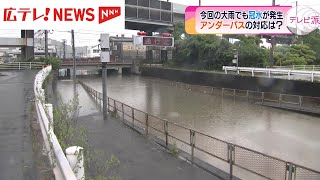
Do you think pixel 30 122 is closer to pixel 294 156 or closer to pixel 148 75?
pixel 294 156

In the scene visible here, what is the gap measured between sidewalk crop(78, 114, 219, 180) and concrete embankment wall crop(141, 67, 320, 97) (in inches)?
611

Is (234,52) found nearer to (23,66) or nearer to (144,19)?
(23,66)

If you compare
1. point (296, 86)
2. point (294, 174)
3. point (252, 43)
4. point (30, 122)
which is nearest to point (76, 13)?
point (30, 122)

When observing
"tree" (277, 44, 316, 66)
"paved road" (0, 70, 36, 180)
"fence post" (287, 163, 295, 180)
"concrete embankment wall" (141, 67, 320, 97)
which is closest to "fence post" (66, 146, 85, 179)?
"paved road" (0, 70, 36, 180)

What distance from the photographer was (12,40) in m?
56.6

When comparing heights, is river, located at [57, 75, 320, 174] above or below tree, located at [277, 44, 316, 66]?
below

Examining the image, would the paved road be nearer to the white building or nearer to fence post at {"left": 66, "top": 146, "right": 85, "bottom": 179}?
fence post at {"left": 66, "top": 146, "right": 85, "bottom": 179}

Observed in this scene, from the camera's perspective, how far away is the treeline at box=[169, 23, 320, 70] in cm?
3969

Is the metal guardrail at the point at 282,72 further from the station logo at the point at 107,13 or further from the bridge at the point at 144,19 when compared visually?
the bridge at the point at 144,19

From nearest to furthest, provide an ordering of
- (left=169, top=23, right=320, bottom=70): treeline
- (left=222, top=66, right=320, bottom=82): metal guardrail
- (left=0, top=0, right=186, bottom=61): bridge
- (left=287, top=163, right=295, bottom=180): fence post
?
(left=287, top=163, right=295, bottom=180): fence post, (left=222, top=66, right=320, bottom=82): metal guardrail, (left=169, top=23, right=320, bottom=70): treeline, (left=0, top=0, right=186, bottom=61): bridge

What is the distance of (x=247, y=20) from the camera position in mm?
14992

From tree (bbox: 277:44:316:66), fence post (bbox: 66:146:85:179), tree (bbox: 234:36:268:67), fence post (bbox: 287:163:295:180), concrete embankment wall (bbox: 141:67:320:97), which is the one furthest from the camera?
tree (bbox: 277:44:316:66)

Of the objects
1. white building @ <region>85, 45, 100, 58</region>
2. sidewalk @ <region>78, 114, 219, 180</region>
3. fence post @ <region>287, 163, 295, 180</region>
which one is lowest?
sidewalk @ <region>78, 114, 219, 180</region>

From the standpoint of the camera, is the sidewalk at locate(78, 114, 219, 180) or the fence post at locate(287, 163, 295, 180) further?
the sidewalk at locate(78, 114, 219, 180)
